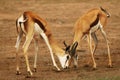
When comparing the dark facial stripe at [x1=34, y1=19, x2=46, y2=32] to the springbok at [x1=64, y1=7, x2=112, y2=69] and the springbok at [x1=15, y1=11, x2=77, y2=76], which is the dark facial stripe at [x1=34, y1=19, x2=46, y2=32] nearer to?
the springbok at [x1=15, y1=11, x2=77, y2=76]

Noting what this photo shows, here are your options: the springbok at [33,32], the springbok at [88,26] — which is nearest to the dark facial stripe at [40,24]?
the springbok at [33,32]

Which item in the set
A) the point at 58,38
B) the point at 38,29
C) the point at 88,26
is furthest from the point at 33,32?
the point at 58,38

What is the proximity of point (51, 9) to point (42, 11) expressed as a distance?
23.9 inches

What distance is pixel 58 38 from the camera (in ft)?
68.7

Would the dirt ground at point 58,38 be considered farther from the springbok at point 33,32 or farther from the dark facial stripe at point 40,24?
the dark facial stripe at point 40,24

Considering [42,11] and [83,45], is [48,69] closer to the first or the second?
[83,45]

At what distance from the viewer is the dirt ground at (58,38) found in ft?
46.4

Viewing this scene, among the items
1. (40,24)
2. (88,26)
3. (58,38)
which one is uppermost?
(40,24)

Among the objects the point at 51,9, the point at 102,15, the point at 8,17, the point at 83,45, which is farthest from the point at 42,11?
the point at 102,15

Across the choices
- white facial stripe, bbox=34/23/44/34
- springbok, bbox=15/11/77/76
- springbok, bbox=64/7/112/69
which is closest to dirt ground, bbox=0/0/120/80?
springbok, bbox=15/11/77/76

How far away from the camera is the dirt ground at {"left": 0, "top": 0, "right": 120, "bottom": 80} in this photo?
1414 cm

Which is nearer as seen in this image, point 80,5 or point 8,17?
point 8,17

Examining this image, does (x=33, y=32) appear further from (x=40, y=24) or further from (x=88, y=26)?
(x=88, y=26)

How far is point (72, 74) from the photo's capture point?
46.6 feet
